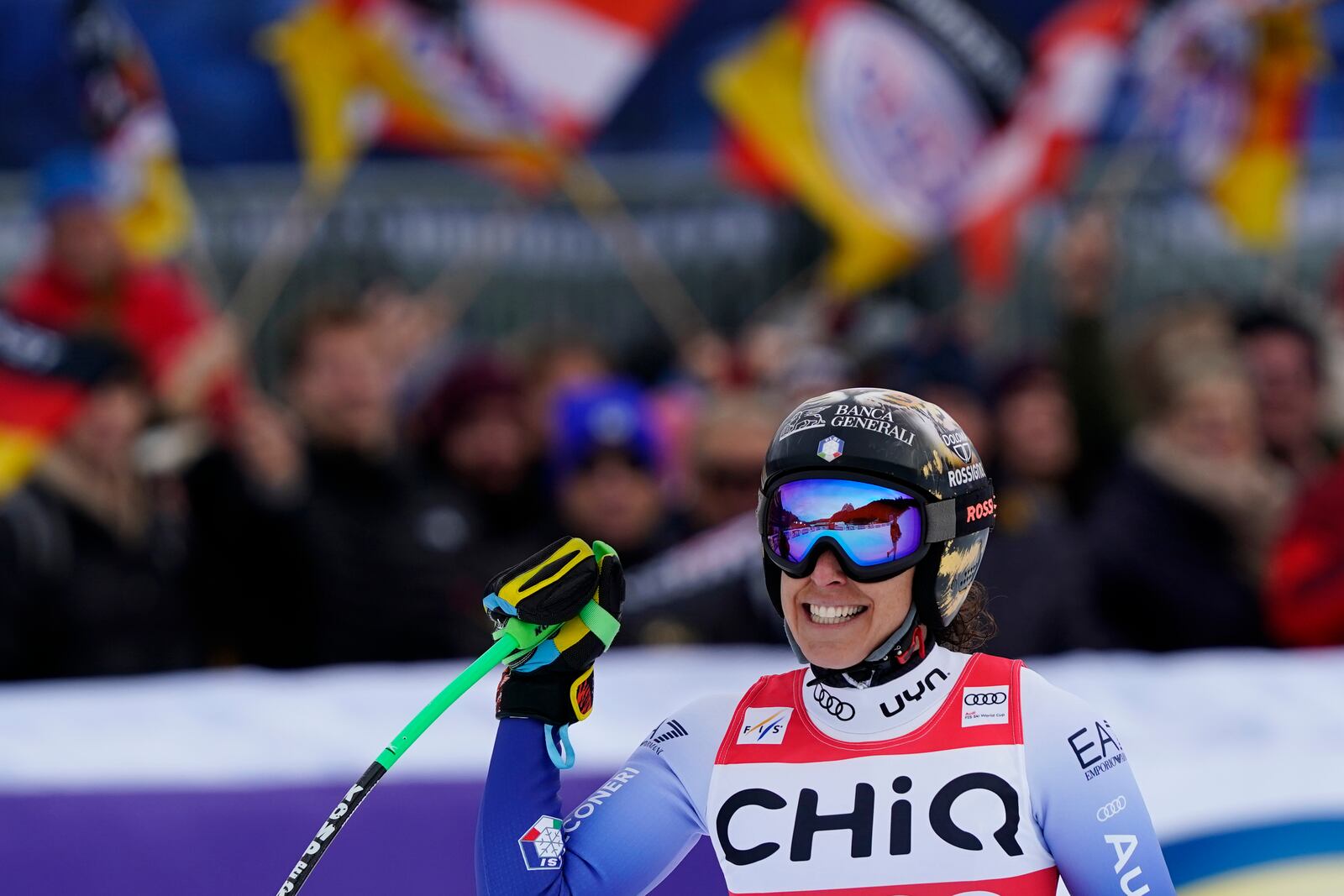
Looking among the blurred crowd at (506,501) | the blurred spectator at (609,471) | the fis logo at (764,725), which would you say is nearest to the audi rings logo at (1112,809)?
the fis logo at (764,725)

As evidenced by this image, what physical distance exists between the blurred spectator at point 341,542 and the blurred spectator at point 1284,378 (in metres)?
2.63

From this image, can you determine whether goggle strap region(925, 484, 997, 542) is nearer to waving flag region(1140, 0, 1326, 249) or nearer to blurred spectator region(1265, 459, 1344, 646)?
blurred spectator region(1265, 459, 1344, 646)

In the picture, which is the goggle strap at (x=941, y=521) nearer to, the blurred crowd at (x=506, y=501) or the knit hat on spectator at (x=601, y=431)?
the blurred crowd at (x=506, y=501)

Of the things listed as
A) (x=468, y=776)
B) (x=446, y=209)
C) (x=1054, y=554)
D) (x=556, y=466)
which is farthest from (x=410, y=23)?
(x=468, y=776)

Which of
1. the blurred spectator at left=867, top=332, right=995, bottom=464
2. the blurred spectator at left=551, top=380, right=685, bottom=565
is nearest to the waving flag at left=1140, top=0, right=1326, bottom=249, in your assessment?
the blurred spectator at left=867, top=332, right=995, bottom=464

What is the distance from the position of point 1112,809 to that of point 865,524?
489mm

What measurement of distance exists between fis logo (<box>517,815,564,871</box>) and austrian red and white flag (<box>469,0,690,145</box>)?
5.67m

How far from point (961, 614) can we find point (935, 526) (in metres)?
0.36

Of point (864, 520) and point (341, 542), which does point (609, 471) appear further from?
point (864, 520)

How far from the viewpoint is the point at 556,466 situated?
518 centimetres

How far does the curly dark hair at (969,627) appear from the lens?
8.96 feet

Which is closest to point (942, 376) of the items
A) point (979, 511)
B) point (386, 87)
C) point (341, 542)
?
point (341, 542)

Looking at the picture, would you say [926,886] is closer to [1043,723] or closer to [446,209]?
[1043,723]

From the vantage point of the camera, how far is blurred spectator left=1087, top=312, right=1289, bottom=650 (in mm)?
4883
